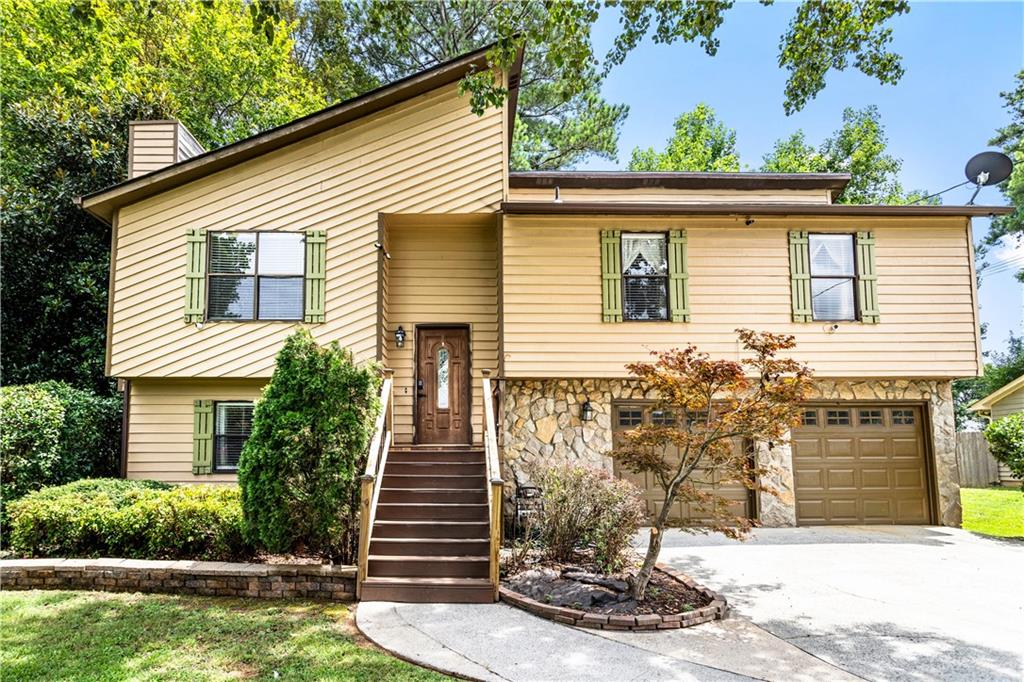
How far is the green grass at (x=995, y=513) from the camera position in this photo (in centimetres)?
Result: 1004

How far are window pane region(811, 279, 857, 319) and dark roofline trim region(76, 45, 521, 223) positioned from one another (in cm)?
667

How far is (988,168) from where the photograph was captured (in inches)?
403

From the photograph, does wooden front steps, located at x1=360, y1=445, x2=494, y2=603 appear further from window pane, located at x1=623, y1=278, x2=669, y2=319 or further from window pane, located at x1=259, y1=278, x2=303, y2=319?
window pane, located at x1=623, y1=278, x2=669, y2=319

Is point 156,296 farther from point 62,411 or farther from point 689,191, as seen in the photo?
point 689,191

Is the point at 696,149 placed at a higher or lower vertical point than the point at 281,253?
higher

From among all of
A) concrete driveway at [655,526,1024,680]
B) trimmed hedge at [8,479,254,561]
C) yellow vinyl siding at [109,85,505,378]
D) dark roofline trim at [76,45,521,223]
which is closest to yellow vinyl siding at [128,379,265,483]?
yellow vinyl siding at [109,85,505,378]

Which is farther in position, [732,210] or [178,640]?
[732,210]

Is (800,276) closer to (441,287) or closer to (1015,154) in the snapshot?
(441,287)

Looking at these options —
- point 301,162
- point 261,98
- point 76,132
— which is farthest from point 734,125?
point 76,132

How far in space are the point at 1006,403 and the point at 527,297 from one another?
19.6 meters

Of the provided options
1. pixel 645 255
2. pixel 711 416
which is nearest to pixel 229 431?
pixel 645 255

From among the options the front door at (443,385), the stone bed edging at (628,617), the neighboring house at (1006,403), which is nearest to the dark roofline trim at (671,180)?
the front door at (443,385)

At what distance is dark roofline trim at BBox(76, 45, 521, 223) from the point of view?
941 centimetres

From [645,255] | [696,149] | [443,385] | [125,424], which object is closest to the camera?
[125,424]
